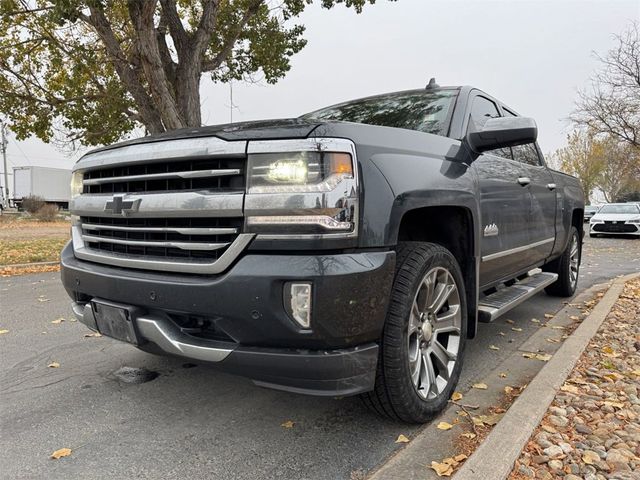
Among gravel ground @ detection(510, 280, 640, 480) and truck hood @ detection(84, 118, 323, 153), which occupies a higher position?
truck hood @ detection(84, 118, 323, 153)

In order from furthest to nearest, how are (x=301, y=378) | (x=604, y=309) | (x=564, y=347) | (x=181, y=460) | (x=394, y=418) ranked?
(x=604, y=309), (x=564, y=347), (x=394, y=418), (x=181, y=460), (x=301, y=378)

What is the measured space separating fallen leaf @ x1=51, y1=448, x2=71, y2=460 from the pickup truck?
0.54 meters

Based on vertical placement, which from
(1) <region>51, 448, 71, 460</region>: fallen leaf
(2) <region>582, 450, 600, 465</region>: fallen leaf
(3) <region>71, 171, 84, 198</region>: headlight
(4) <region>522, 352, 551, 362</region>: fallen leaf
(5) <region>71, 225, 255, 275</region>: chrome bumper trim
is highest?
(3) <region>71, 171, 84, 198</region>: headlight

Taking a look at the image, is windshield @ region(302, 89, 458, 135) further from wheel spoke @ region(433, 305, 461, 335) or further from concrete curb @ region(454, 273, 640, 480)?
concrete curb @ region(454, 273, 640, 480)

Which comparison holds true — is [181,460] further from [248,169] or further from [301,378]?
[248,169]

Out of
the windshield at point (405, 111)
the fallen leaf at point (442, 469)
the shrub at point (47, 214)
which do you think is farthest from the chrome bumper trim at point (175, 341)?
the shrub at point (47, 214)

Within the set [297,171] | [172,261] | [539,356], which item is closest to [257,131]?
[297,171]

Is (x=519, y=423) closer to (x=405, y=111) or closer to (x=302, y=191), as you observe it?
(x=302, y=191)

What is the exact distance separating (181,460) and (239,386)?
2.66 ft

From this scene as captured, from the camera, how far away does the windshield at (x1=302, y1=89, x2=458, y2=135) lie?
3.00 metres

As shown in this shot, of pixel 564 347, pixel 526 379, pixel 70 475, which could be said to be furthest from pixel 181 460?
pixel 564 347

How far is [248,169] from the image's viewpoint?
1.88 metres

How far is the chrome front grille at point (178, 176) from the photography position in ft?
6.31

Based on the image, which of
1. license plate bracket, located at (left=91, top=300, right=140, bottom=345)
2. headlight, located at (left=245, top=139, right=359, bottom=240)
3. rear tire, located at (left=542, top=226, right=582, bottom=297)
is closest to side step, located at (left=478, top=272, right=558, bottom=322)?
rear tire, located at (left=542, top=226, right=582, bottom=297)
